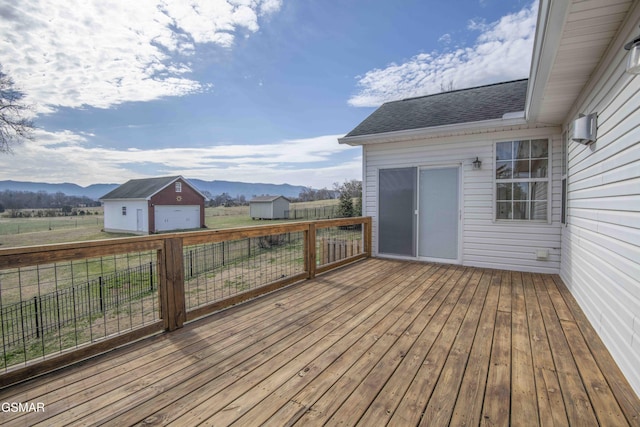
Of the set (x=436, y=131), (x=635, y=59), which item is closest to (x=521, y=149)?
(x=436, y=131)

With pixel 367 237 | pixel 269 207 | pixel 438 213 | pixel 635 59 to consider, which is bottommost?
pixel 367 237

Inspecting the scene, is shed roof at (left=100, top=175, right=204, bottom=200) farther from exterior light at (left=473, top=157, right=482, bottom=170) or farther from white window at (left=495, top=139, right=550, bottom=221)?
white window at (left=495, top=139, right=550, bottom=221)

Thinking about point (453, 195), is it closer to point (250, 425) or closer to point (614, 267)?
point (614, 267)

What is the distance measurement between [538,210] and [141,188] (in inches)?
1012

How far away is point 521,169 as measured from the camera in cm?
483

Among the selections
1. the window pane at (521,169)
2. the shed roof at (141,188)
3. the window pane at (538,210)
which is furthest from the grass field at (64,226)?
the window pane at (538,210)

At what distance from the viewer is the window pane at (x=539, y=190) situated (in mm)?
4684

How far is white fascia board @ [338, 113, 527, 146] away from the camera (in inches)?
179

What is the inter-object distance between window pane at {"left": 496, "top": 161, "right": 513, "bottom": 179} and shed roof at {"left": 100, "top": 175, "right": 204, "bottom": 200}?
22.2 meters

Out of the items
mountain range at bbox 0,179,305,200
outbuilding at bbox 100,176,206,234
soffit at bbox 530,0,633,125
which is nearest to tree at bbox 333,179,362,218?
soffit at bbox 530,0,633,125

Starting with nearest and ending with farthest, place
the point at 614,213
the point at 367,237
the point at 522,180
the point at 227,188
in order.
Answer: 1. the point at 614,213
2. the point at 522,180
3. the point at 367,237
4. the point at 227,188

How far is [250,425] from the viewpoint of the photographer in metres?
1.46

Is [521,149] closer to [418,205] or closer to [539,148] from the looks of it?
[539,148]

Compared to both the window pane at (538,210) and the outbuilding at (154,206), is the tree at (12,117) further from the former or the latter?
the window pane at (538,210)
